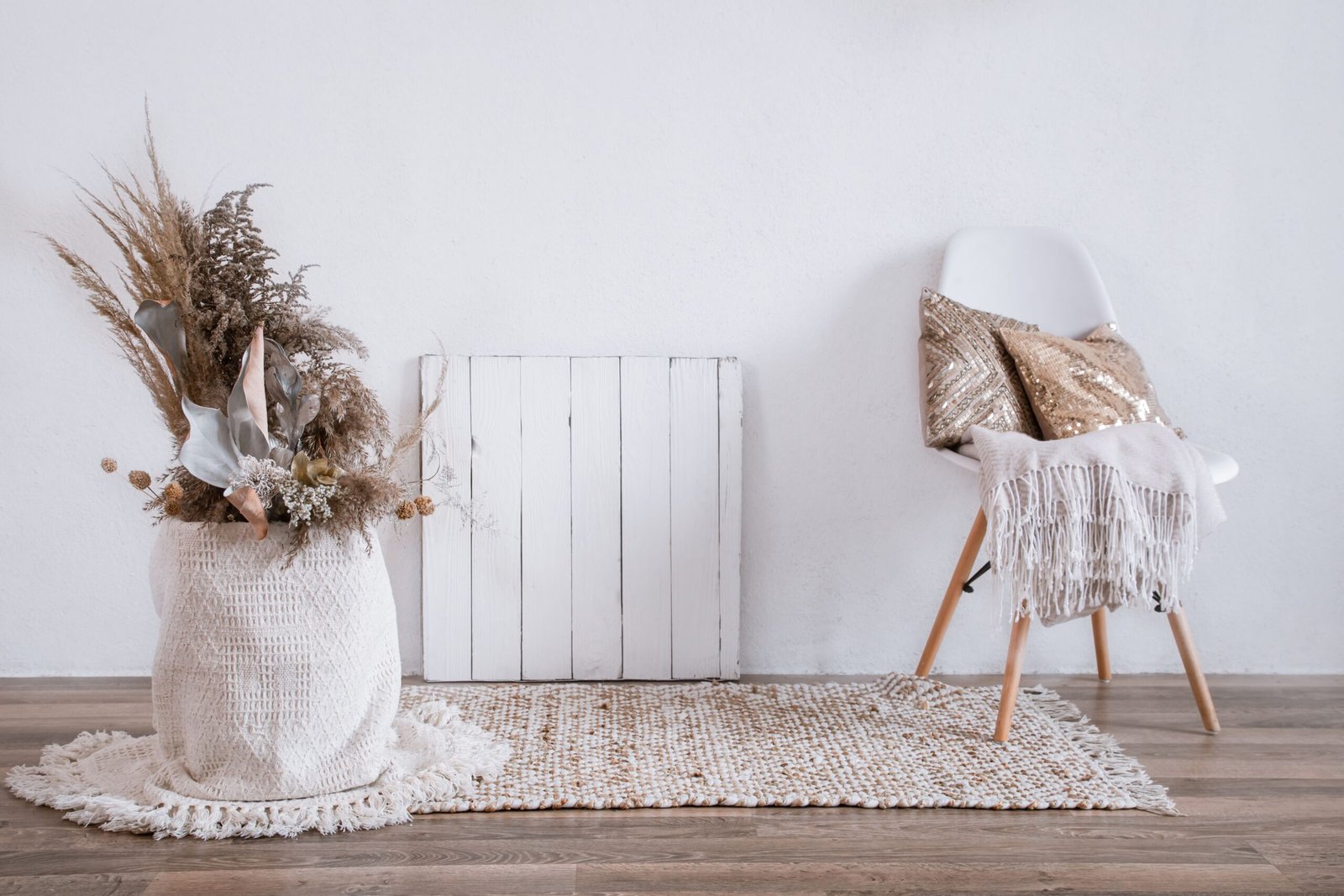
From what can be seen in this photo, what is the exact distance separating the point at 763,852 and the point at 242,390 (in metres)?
0.94

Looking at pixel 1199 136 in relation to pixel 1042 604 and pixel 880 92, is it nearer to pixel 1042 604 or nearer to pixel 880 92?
pixel 880 92

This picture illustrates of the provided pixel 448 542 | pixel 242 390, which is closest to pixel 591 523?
pixel 448 542

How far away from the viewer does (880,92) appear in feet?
6.66

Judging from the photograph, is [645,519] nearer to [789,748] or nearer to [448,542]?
[448,542]

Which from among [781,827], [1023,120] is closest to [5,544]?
[781,827]

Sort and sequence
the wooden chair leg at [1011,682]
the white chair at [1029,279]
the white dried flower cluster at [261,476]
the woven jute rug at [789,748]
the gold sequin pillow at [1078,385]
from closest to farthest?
the white dried flower cluster at [261,476] < the woven jute rug at [789,748] < the wooden chair leg at [1011,682] < the gold sequin pillow at [1078,385] < the white chair at [1029,279]

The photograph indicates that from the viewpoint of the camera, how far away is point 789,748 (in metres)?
1.65

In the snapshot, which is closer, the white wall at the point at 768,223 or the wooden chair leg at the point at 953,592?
the wooden chair leg at the point at 953,592

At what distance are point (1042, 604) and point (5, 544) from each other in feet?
6.55

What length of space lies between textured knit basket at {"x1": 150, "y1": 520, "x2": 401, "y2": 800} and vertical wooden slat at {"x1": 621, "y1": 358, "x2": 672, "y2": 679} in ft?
2.27

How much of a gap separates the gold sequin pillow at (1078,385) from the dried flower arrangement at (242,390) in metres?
1.10

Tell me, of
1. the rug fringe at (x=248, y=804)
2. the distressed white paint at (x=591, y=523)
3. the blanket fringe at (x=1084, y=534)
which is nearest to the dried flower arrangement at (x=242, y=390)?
the rug fringe at (x=248, y=804)

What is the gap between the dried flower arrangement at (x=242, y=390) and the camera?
136 centimetres

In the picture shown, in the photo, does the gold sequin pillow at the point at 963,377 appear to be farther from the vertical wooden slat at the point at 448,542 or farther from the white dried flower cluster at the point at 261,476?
the white dried flower cluster at the point at 261,476
